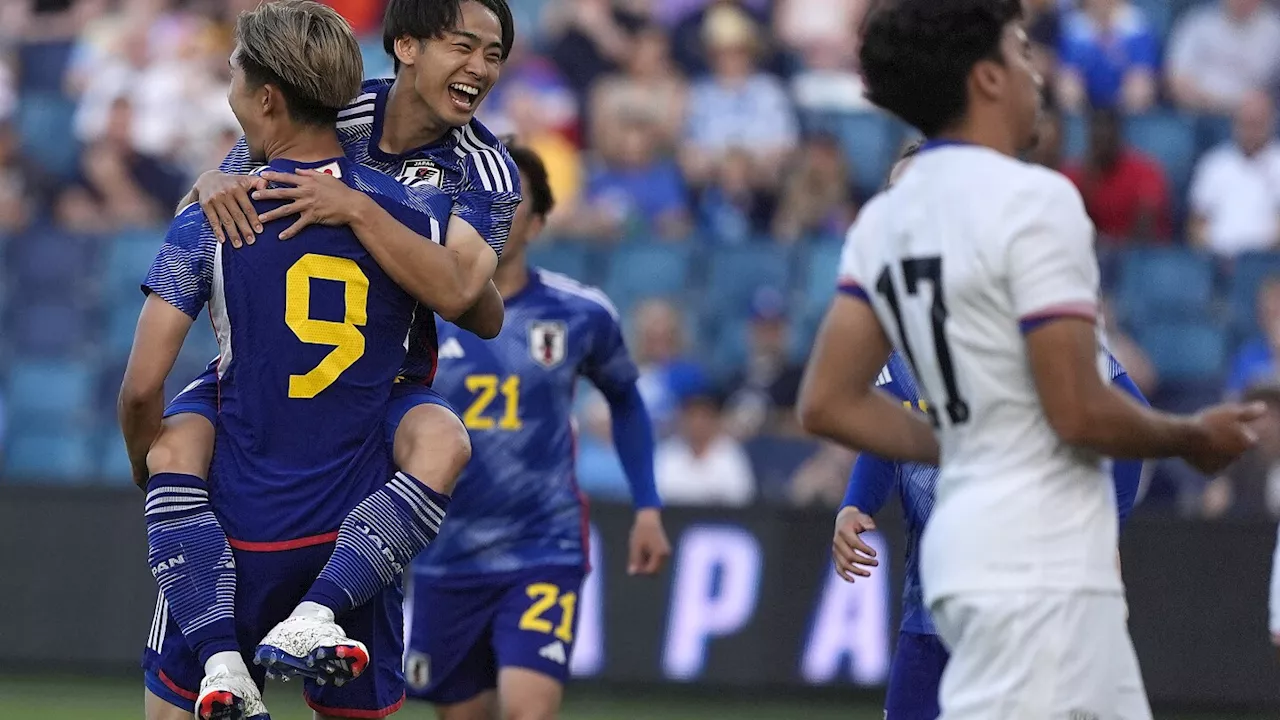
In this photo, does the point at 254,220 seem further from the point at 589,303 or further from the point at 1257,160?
the point at 1257,160

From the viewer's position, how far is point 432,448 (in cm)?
452

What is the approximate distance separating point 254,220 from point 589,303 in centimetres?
279

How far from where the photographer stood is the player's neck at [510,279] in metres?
7.08

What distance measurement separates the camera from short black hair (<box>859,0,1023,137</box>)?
3.55 metres

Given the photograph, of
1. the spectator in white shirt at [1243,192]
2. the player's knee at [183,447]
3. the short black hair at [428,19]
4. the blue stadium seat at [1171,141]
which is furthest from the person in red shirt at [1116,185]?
the player's knee at [183,447]

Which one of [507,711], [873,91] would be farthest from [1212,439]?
[507,711]

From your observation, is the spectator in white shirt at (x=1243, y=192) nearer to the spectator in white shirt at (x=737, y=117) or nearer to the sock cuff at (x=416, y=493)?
the spectator in white shirt at (x=737, y=117)

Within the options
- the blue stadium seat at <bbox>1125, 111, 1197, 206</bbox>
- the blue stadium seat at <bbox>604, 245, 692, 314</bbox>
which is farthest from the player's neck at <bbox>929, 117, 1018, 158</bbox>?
the blue stadium seat at <bbox>1125, 111, 1197, 206</bbox>

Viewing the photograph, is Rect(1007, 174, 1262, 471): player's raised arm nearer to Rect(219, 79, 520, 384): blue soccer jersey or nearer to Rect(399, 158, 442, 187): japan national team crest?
Rect(219, 79, 520, 384): blue soccer jersey

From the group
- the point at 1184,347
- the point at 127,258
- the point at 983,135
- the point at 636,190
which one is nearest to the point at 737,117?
the point at 636,190

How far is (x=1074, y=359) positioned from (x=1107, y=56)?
35.8 feet

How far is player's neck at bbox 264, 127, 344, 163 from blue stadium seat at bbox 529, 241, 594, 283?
7.87 metres

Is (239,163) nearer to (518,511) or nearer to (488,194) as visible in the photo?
(488,194)

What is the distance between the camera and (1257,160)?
1277cm
